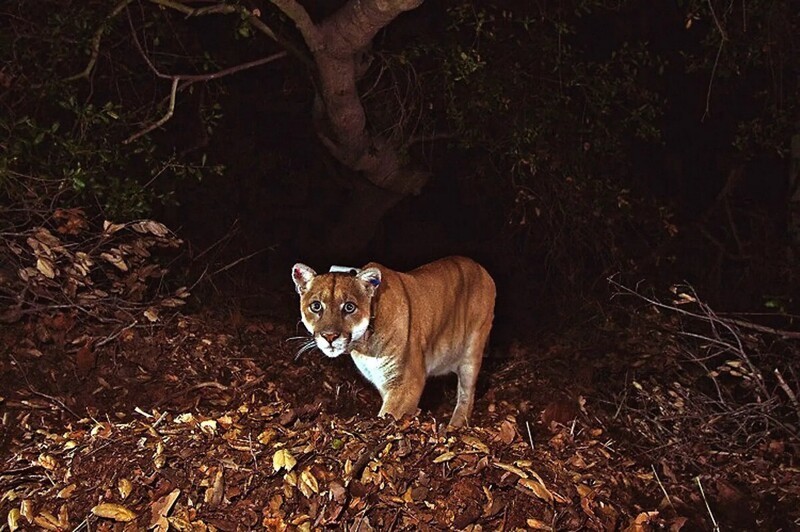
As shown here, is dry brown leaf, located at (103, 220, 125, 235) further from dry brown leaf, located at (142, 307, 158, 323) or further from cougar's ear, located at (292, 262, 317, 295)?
cougar's ear, located at (292, 262, 317, 295)

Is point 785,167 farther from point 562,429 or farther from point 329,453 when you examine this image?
point 329,453

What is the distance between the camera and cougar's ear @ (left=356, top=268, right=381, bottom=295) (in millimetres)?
6680

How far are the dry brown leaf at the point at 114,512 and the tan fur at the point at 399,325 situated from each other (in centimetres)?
183

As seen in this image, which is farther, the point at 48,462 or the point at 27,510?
the point at 48,462

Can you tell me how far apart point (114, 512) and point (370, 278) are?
233 cm

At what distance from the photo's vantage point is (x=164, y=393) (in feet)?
24.6

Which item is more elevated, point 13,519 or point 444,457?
point 444,457

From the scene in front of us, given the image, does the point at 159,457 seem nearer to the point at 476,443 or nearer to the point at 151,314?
the point at 476,443

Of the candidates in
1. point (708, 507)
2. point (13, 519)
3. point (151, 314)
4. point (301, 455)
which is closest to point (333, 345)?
point (301, 455)

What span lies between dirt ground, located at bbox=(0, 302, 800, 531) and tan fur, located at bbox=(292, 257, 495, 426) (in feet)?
1.17

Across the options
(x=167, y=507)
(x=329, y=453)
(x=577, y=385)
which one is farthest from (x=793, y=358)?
(x=167, y=507)

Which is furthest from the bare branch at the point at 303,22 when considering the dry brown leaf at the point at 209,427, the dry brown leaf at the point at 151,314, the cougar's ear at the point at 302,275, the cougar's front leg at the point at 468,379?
the dry brown leaf at the point at 209,427

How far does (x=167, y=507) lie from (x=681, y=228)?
7.43 meters

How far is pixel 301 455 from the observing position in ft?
17.9
